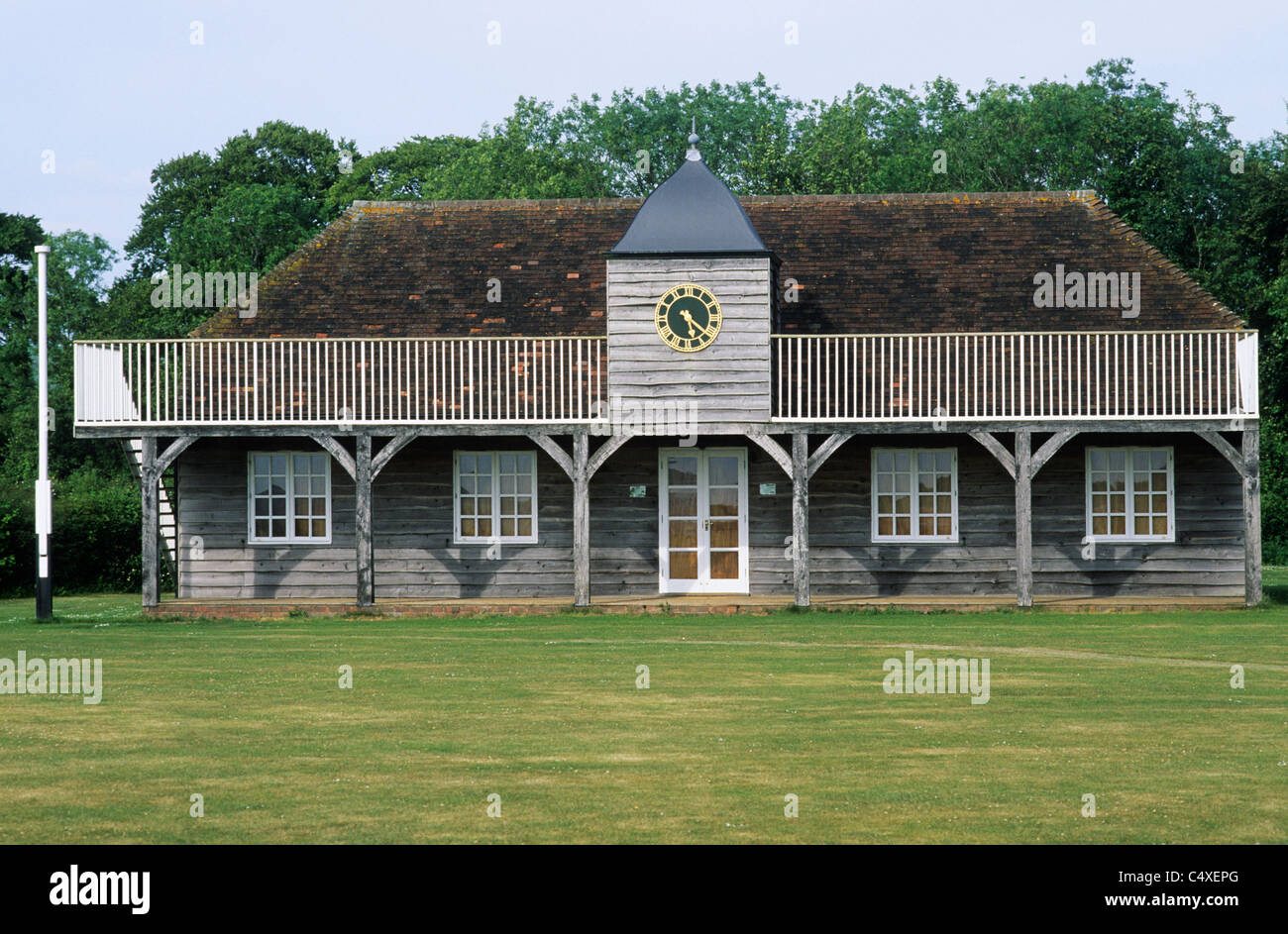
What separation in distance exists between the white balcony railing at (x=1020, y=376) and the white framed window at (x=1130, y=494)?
1.87 metres

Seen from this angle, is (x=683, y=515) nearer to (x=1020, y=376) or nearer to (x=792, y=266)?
(x=792, y=266)

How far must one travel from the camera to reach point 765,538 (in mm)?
25844

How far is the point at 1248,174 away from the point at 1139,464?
13025 millimetres

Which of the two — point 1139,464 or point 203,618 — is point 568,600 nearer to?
point 203,618

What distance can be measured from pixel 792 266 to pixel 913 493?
4.26 meters

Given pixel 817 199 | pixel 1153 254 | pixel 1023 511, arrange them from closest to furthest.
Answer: pixel 1023 511 → pixel 1153 254 → pixel 817 199

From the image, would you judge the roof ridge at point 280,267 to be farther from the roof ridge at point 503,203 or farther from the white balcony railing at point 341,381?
the white balcony railing at point 341,381

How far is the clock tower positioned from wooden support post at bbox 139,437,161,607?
6.75 meters

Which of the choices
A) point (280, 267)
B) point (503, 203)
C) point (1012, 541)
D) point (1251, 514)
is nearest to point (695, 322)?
point (1012, 541)

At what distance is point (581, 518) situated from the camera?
78.2ft

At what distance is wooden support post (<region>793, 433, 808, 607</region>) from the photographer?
77.2 feet

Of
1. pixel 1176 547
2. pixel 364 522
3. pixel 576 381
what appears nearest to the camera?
pixel 364 522

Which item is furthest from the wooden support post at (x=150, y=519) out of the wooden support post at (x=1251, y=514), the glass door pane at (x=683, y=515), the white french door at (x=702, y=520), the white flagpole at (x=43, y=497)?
the wooden support post at (x=1251, y=514)

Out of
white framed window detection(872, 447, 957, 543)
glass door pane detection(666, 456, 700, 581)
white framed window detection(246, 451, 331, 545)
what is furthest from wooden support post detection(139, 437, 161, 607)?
white framed window detection(872, 447, 957, 543)
